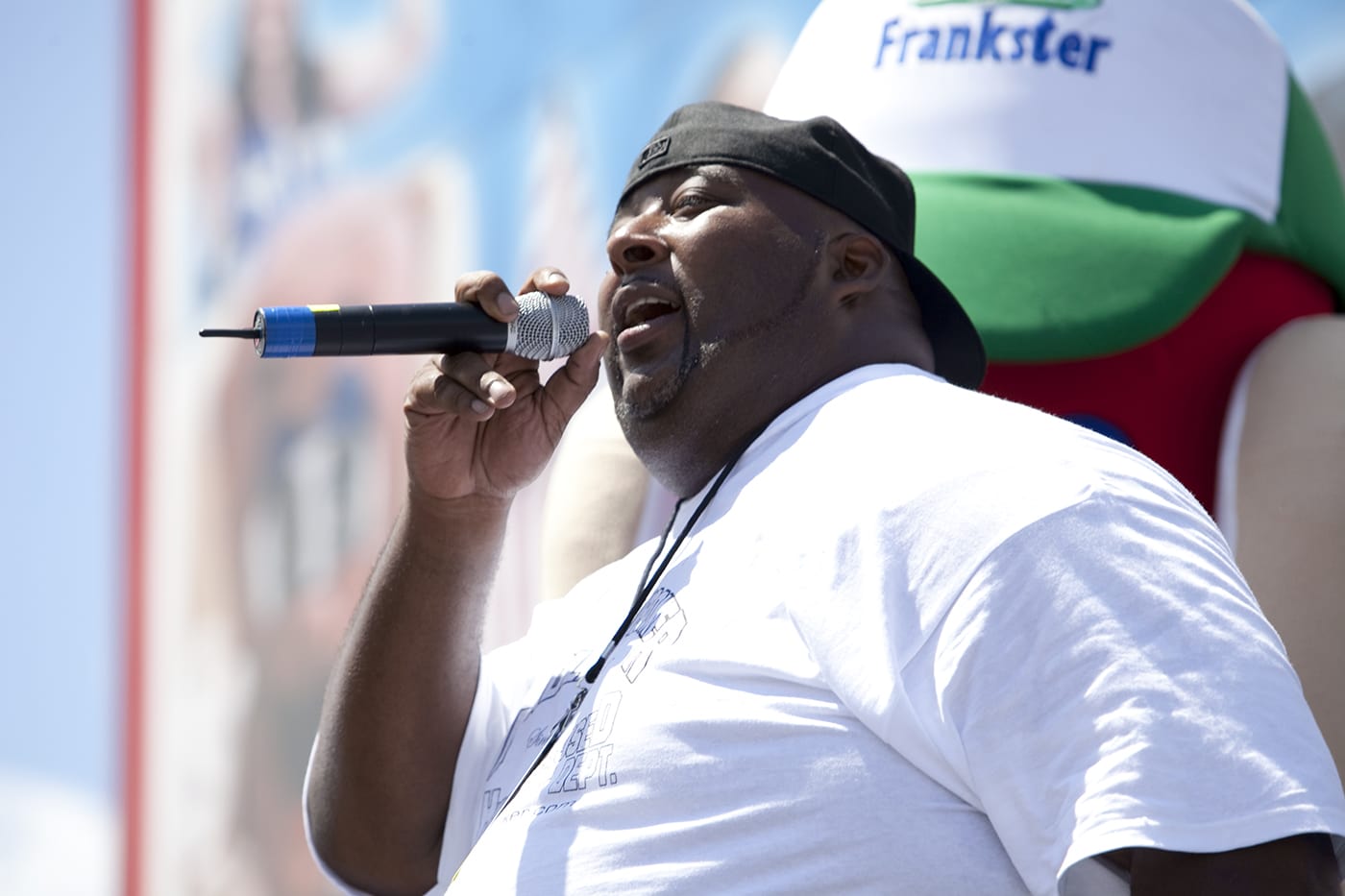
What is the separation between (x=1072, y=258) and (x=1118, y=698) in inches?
37.0

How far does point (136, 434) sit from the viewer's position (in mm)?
4352

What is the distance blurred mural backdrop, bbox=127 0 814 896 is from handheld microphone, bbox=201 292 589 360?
1438mm

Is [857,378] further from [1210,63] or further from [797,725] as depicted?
[1210,63]

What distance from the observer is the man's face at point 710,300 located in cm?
167

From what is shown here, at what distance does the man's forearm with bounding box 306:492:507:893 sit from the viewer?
1794mm

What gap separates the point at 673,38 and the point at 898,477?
6.48 ft

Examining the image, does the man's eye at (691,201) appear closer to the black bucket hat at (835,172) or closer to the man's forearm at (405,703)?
the black bucket hat at (835,172)

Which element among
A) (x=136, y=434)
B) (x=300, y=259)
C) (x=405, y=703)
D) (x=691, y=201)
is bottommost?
(x=136, y=434)

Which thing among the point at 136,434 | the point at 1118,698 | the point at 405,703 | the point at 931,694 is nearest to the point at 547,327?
the point at 405,703

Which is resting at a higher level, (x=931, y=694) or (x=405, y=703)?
(x=931, y=694)

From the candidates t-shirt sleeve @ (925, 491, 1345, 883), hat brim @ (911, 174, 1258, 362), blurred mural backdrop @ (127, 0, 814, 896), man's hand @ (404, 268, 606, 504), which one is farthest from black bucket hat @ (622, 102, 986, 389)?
blurred mural backdrop @ (127, 0, 814, 896)

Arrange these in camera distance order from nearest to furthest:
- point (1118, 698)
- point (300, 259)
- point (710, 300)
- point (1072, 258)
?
point (1118, 698) < point (710, 300) < point (1072, 258) < point (300, 259)

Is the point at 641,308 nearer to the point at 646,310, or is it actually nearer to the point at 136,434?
the point at 646,310

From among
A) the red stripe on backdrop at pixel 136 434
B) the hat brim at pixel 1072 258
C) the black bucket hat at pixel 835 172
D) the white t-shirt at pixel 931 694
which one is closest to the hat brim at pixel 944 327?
the black bucket hat at pixel 835 172
